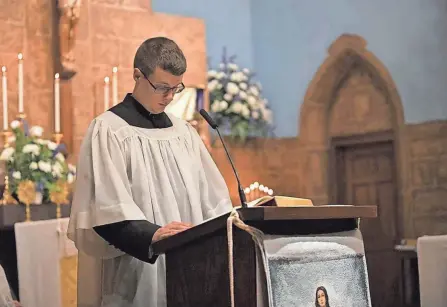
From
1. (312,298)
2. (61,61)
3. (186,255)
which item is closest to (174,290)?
(186,255)

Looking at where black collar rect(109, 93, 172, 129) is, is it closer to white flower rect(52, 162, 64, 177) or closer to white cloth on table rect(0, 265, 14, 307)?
white cloth on table rect(0, 265, 14, 307)

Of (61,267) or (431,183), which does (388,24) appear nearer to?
(431,183)

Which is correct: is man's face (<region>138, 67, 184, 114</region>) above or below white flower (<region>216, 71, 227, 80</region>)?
below

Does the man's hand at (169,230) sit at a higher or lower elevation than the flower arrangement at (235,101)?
lower

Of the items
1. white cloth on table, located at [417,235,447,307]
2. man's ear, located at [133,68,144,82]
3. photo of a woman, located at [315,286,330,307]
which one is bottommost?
white cloth on table, located at [417,235,447,307]

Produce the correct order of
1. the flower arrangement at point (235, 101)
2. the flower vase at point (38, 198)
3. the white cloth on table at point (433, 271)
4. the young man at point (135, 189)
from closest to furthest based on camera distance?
the young man at point (135, 189)
the white cloth on table at point (433, 271)
the flower vase at point (38, 198)
the flower arrangement at point (235, 101)

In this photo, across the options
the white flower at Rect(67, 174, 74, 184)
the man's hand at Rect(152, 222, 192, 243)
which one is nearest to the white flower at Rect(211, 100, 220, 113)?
the white flower at Rect(67, 174, 74, 184)

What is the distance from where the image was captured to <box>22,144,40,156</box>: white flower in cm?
529

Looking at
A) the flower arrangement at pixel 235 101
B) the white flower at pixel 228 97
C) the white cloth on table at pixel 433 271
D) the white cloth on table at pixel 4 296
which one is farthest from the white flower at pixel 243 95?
the white cloth on table at pixel 4 296

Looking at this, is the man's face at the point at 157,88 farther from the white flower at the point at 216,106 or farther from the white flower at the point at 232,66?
the white flower at the point at 232,66

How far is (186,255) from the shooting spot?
2254mm

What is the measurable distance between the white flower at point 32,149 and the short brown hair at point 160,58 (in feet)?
9.02

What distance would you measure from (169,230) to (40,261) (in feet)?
7.84

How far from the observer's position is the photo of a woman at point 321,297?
82.2 inches
